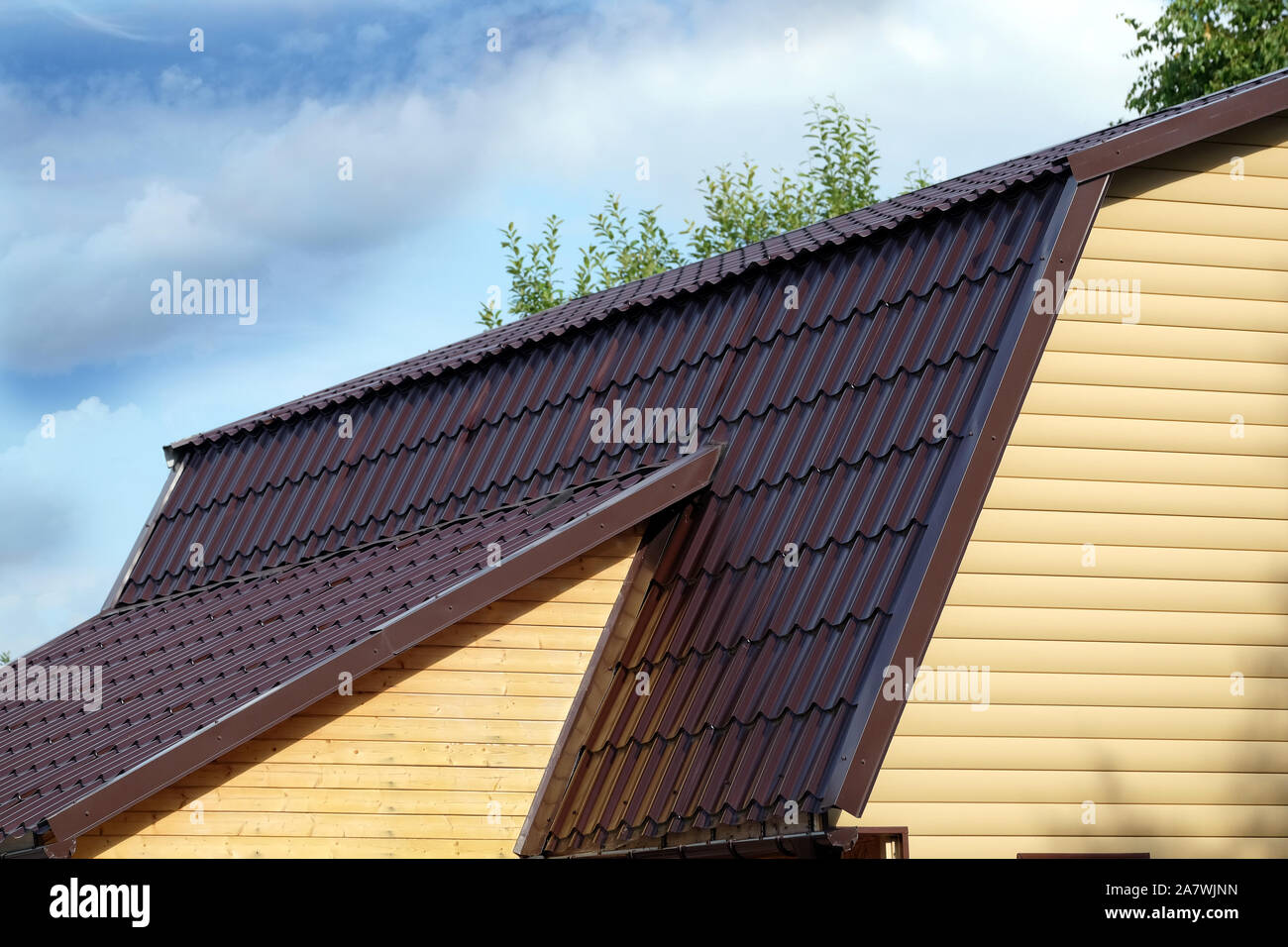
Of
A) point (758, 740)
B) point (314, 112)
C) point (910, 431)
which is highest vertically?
point (314, 112)

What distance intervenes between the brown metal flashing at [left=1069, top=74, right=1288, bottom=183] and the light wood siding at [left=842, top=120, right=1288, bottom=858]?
0.26m

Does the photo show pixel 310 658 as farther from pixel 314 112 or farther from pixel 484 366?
pixel 314 112

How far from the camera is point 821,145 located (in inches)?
1475

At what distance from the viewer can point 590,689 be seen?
10.3 metres

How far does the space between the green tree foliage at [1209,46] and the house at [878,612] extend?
20.5 metres

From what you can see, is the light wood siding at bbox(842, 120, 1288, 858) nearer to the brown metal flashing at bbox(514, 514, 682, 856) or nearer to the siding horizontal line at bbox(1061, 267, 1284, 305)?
the siding horizontal line at bbox(1061, 267, 1284, 305)

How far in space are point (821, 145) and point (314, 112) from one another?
35.4 metres

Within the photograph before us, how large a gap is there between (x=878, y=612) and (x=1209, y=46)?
2461 cm

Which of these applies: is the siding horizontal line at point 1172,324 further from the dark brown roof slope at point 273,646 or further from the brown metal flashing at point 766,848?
the brown metal flashing at point 766,848

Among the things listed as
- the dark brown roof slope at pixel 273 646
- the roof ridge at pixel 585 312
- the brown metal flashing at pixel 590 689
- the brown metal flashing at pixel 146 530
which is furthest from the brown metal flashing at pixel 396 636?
the brown metal flashing at pixel 146 530

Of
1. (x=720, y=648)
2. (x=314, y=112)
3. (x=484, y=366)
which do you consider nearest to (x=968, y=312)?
(x=720, y=648)

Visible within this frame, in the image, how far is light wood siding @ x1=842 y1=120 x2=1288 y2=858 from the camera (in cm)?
871

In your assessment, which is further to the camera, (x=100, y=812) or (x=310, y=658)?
(x=310, y=658)
